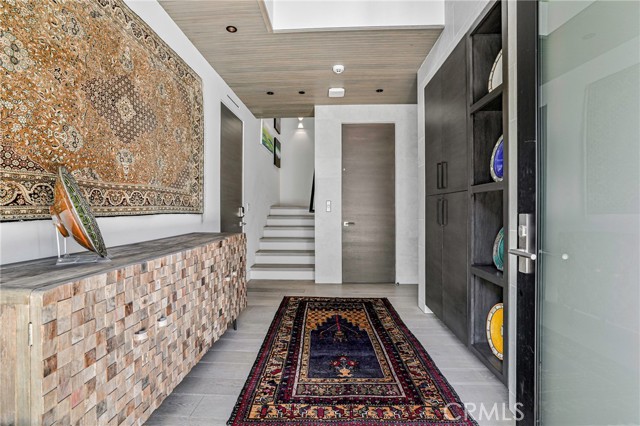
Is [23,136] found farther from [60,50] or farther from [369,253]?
[369,253]

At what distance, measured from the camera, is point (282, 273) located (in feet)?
14.2

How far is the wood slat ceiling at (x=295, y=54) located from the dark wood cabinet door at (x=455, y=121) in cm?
48

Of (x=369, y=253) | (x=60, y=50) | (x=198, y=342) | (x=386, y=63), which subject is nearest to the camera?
(x=60, y=50)

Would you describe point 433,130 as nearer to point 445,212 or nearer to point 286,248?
point 445,212

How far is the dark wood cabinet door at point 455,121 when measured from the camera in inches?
83.5

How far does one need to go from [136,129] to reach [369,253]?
10.6 ft

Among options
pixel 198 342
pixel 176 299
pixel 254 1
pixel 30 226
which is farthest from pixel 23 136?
pixel 254 1

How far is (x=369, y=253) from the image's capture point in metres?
4.25

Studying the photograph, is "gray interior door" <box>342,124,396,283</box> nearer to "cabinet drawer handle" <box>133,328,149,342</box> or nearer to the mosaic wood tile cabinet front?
the mosaic wood tile cabinet front

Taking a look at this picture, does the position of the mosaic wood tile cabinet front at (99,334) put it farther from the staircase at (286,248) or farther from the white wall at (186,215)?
the staircase at (286,248)

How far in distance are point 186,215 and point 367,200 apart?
2539 millimetres

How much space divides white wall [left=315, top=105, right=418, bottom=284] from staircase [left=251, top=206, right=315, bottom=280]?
18.3 inches

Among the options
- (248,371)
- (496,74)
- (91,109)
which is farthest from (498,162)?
(91,109)

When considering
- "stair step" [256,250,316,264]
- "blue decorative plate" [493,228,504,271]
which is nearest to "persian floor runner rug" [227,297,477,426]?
"blue decorative plate" [493,228,504,271]
